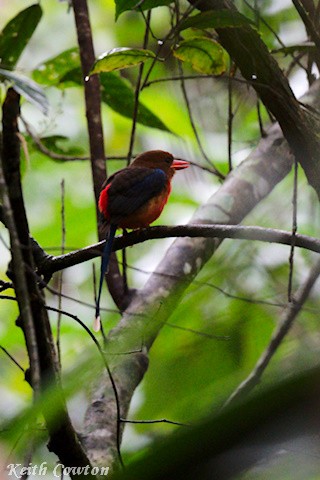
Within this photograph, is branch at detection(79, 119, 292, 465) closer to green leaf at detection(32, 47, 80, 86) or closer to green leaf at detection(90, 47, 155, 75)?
green leaf at detection(90, 47, 155, 75)

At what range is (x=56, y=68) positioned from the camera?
3150 millimetres

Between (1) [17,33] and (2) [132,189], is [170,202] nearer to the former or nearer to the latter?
(2) [132,189]

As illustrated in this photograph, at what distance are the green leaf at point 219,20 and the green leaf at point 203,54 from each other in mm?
296

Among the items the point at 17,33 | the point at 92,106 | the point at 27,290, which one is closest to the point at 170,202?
the point at 92,106

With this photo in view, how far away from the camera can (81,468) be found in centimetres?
133

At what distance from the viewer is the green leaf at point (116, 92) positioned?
9.72 feet

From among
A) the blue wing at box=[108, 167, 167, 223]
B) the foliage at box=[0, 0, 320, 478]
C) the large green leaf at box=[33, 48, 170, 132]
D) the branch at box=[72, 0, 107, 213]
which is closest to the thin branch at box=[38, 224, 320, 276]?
the foliage at box=[0, 0, 320, 478]

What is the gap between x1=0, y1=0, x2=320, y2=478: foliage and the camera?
2.80ft

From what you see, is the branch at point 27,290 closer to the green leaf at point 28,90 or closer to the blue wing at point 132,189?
the green leaf at point 28,90

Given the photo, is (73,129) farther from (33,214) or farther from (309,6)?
(309,6)

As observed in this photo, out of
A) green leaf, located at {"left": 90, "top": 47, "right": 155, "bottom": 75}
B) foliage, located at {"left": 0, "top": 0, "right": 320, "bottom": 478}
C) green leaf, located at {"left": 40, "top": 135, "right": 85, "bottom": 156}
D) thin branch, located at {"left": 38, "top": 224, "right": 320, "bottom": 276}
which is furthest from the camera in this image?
green leaf, located at {"left": 40, "top": 135, "right": 85, "bottom": 156}

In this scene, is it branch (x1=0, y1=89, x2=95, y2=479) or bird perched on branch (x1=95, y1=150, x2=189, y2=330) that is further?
bird perched on branch (x1=95, y1=150, x2=189, y2=330)

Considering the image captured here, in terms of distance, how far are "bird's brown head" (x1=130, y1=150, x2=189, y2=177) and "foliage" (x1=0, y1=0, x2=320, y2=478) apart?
0.11 meters

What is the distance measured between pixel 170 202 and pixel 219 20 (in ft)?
7.81
